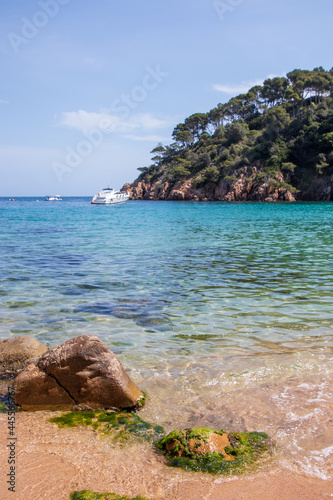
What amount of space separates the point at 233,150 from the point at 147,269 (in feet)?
268

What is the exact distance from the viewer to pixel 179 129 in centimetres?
12162

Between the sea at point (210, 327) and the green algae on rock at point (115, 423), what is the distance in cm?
17

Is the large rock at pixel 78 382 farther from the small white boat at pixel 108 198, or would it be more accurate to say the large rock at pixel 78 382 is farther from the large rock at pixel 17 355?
the small white boat at pixel 108 198

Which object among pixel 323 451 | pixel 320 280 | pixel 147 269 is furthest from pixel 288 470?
pixel 147 269

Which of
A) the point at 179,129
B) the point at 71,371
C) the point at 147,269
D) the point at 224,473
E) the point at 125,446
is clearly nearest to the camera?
the point at 224,473

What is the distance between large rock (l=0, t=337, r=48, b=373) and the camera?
16.7ft

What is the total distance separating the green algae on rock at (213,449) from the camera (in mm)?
3037

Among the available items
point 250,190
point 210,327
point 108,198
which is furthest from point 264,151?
point 210,327

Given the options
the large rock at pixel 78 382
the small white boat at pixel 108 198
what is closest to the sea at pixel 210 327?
the large rock at pixel 78 382

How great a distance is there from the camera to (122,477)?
293cm

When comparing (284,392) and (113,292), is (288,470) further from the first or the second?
(113,292)

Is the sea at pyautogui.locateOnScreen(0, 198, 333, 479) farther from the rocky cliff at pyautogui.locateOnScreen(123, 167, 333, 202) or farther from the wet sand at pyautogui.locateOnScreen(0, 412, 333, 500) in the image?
the rocky cliff at pyautogui.locateOnScreen(123, 167, 333, 202)

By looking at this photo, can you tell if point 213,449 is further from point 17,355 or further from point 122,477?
point 17,355

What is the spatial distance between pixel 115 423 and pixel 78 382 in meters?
0.72
